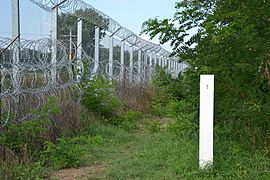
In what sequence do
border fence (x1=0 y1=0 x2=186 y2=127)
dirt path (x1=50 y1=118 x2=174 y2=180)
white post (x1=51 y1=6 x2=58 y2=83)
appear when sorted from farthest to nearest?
1. white post (x1=51 y1=6 x2=58 y2=83)
2. border fence (x1=0 y1=0 x2=186 y2=127)
3. dirt path (x1=50 y1=118 x2=174 y2=180)

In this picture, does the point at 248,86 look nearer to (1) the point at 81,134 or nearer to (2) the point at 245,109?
(2) the point at 245,109

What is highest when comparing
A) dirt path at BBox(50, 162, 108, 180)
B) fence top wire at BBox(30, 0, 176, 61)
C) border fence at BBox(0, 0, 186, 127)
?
fence top wire at BBox(30, 0, 176, 61)

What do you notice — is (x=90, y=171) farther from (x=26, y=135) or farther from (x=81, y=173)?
(x=26, y=135)

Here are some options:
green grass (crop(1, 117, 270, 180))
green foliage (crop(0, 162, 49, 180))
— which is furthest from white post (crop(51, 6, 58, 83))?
green foliage (crop(0, 162, 49, 180))

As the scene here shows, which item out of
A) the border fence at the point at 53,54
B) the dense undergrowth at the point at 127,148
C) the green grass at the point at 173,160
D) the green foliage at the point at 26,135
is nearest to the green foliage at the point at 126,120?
the dense undergrowth at the point at 127,148

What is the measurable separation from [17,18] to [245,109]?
14.7 feet

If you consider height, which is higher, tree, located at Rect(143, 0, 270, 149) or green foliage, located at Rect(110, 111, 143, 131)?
tree, located at Rect(143, 0, 270, 149)

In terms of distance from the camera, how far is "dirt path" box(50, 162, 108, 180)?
5.32 metres

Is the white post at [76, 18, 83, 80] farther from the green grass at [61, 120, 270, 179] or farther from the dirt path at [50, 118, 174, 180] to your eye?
the dirt path at [50, 118, 174, 180]

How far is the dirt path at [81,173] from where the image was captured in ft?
17.4

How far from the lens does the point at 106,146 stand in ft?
24.2

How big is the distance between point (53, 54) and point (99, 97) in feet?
4.69

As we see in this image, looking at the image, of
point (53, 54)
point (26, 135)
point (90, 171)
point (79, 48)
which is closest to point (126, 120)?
point (79, 48)

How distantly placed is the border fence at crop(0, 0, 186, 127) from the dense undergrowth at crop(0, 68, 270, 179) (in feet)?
1.18
